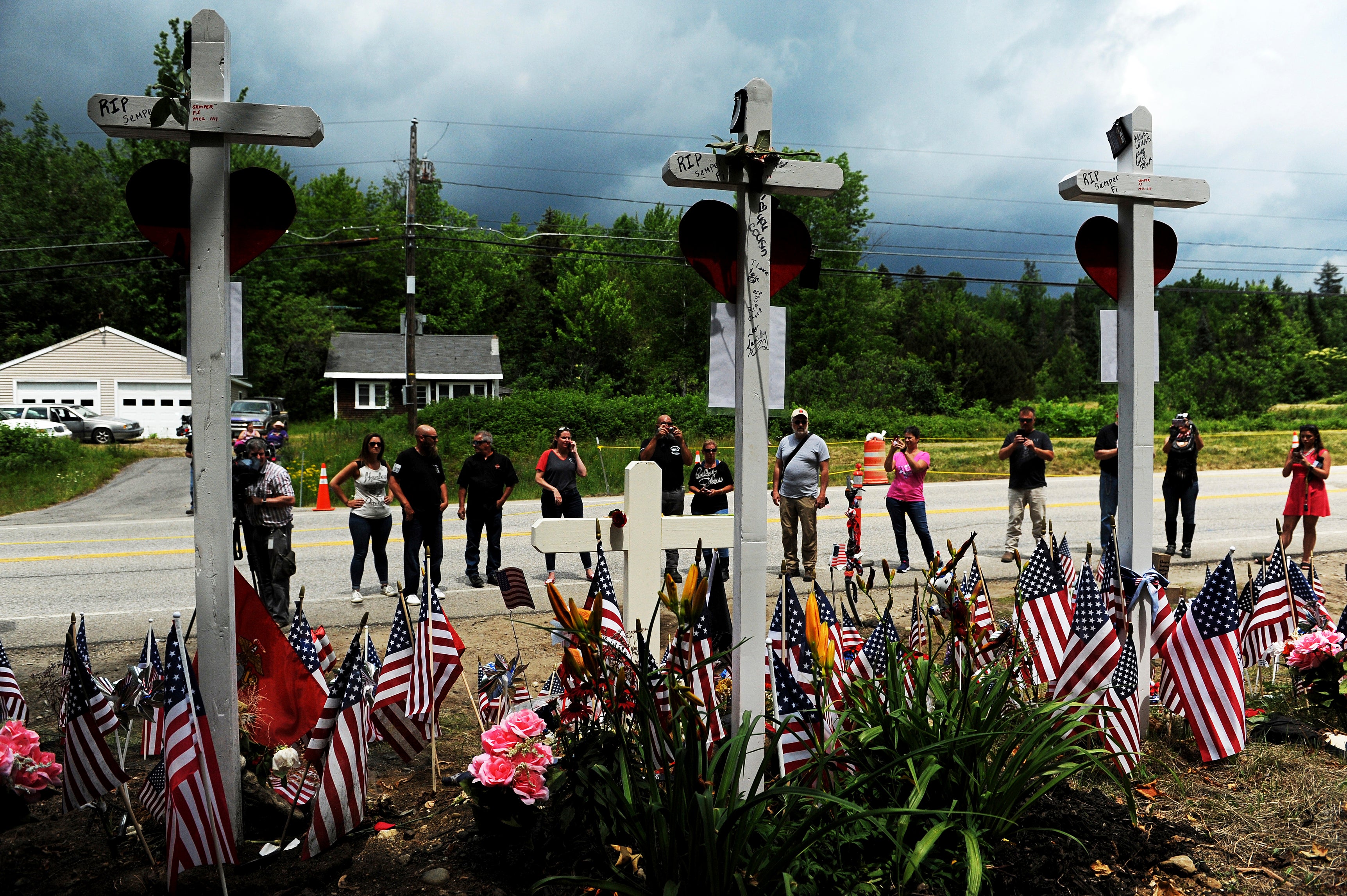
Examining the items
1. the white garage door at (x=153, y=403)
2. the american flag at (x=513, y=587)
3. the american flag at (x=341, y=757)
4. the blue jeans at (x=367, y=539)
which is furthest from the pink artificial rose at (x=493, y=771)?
the white garage door at (x=153, y=403)

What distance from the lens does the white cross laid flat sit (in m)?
5.01

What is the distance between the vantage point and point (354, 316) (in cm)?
6159

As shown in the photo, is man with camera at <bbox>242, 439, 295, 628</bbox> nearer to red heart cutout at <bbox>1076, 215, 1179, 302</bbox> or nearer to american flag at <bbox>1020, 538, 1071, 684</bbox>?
american flag at <bbox>1020, 538, 1071, 684</bbox>

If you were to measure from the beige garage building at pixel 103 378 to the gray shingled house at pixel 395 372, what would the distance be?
5627 mm

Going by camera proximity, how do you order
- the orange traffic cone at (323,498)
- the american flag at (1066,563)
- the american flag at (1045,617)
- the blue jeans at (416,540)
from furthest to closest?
the orange traffic cone at (323,498), the blue jeans at (416,540), the american flag at (1066,563), the american flag at (1045,617)

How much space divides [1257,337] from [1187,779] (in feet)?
→ 285

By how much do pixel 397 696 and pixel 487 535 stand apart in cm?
596

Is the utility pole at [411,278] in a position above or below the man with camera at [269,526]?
above

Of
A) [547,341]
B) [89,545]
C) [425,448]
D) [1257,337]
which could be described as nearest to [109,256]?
[547,341]

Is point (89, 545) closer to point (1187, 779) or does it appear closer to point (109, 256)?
point (1187, 779)

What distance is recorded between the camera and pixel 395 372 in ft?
156

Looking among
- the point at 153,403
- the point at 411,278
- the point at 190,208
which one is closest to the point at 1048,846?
the point at 190,208

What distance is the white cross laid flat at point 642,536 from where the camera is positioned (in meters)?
5.01

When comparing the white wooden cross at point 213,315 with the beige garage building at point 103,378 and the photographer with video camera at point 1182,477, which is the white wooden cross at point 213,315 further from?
the beige garage building at point 103,378
